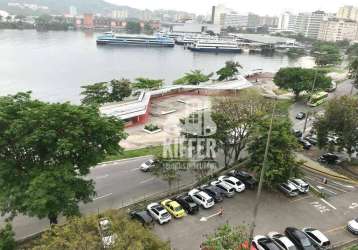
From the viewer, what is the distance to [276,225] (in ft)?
68.0

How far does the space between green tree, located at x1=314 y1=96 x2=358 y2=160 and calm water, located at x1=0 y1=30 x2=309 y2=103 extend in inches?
1742

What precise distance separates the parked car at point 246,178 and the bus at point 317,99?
28967 mm

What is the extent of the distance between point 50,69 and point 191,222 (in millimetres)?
75278

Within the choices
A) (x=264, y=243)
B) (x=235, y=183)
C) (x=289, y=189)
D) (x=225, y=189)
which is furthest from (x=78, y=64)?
(x=264, y=243)

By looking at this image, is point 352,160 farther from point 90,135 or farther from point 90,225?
point 90,225

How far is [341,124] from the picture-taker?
1118 inches

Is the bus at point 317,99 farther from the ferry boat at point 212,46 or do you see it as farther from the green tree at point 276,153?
the ferry boat at point 212,46

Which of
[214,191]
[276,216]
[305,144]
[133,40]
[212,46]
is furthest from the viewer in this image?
[133,40]

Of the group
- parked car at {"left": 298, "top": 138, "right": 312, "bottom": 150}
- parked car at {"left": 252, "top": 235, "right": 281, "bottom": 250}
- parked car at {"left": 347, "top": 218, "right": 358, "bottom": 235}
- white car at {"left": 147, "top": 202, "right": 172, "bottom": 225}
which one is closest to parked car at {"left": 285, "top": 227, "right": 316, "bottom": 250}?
parked car at {"left": 252, "top": 235, "right": 281, "bottom": 250}

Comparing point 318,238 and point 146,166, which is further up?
point 318,238

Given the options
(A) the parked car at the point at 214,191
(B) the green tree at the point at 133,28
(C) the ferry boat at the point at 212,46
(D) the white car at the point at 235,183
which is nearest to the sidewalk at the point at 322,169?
(D) the white car at the point at 235,183

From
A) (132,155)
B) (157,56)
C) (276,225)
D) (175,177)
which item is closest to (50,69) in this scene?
(157,56)

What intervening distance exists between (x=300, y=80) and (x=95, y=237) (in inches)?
1880

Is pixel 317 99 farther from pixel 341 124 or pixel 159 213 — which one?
pixel 159 213
